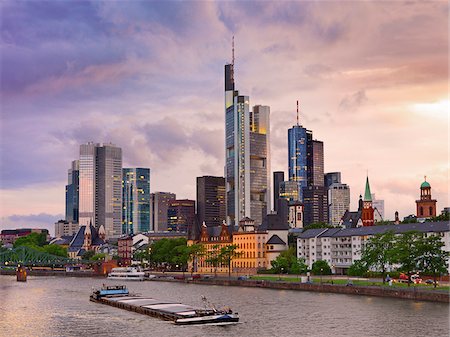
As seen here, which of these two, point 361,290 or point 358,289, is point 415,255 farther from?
point 361,290

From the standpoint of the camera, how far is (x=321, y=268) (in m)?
176

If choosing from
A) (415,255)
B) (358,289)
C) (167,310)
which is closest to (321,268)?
(415,255)

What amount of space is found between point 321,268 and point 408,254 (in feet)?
166

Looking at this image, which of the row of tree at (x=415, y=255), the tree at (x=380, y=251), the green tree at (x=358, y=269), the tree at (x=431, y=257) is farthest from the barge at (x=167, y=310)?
the green tree at (x=358, y=269)

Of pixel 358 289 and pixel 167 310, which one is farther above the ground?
pixel 358 289

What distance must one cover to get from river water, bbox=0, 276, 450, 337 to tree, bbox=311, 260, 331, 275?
155 ft

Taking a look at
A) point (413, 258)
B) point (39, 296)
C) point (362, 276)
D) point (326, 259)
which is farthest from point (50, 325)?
point (326, 259)

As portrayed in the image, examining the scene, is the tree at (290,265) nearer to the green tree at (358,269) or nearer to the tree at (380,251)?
the green tree at (358,269)

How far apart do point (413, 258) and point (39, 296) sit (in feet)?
223

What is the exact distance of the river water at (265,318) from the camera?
81250 millimetres

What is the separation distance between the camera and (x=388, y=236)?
144125mm

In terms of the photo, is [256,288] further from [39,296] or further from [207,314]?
[207,314]

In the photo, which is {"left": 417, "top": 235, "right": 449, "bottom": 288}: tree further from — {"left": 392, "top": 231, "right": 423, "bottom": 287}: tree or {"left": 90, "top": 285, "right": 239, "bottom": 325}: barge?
{"left": 90, "top": 285, "right": 239, "bottom": 325}: barge

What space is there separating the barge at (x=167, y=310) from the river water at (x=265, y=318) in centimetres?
156
